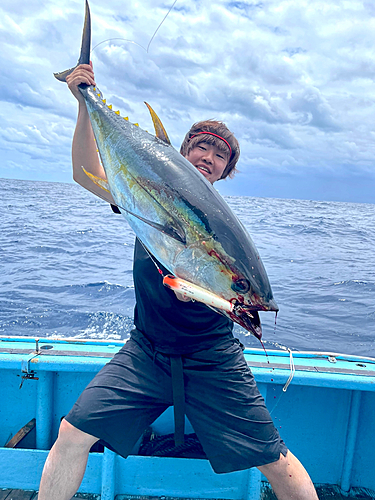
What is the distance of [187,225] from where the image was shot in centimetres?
130

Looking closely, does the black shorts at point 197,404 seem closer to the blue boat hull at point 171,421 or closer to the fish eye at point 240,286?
the blue boat hull at point 171,421

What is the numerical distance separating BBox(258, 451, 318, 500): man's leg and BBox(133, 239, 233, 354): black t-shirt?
68 cm

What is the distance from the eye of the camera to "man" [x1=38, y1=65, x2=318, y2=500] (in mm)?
1803

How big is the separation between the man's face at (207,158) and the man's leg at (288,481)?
1618 millimetres

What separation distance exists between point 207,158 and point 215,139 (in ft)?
0.47

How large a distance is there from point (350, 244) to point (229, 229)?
17152 millimetres

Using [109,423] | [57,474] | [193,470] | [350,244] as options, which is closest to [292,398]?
[193,470]

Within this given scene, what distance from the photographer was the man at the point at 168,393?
1.80m

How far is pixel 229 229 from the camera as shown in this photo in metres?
1.30

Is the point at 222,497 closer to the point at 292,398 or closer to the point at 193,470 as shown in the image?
the point at 193,470

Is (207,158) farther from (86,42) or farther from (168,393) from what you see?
(168,393)

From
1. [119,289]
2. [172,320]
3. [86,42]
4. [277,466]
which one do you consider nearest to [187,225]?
[172,320]

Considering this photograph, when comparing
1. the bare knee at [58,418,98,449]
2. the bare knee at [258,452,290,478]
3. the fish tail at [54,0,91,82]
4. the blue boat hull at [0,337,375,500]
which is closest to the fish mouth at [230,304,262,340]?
the bare knee at [258,452,290,478]

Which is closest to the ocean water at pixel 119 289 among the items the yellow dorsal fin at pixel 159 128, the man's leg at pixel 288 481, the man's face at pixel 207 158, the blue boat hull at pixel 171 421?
the blue boat hull at pixel 171 421
